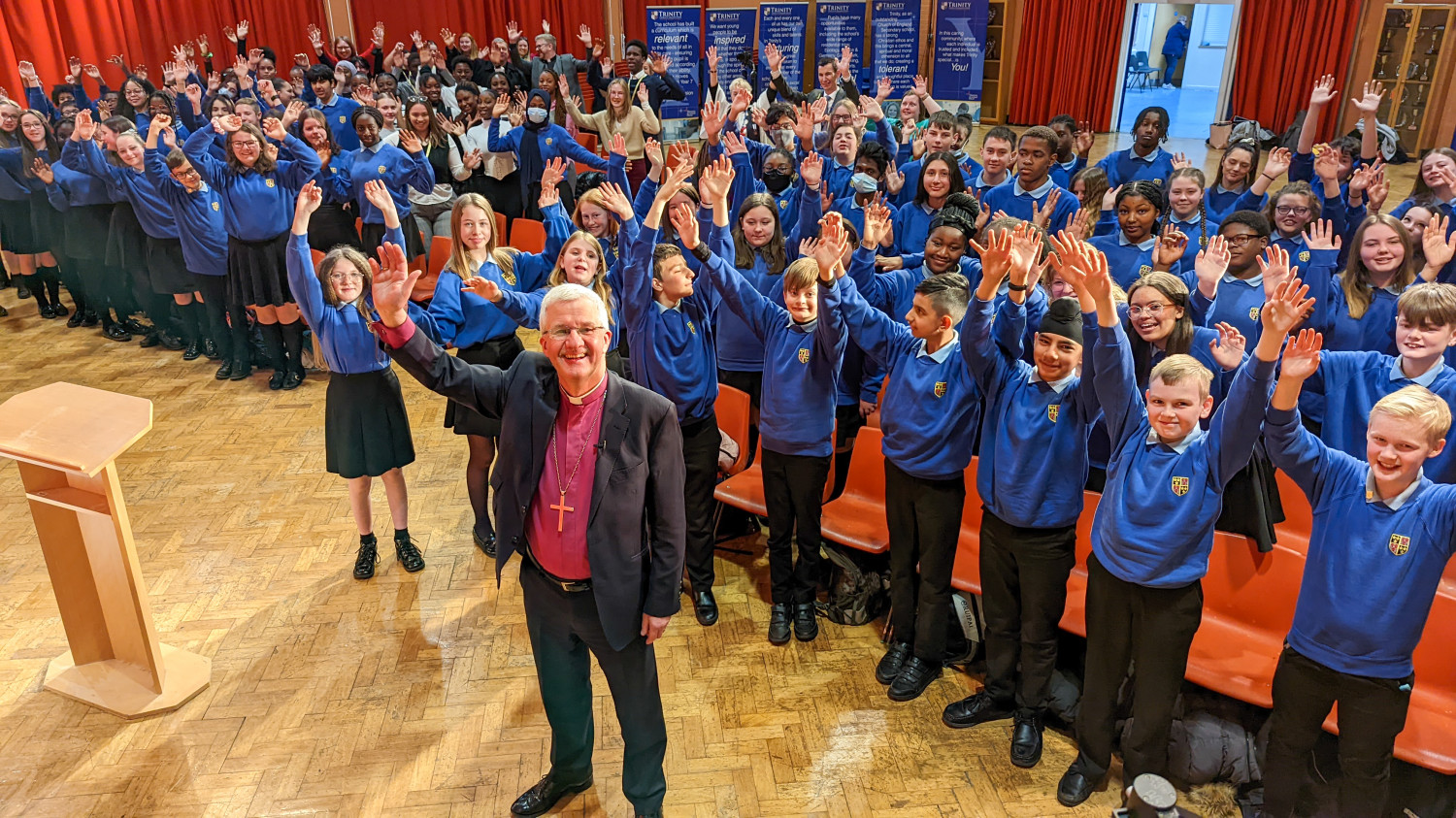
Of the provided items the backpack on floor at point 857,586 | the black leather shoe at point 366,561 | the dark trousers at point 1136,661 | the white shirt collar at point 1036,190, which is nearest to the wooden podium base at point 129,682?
the black leather shoe at point 366,561

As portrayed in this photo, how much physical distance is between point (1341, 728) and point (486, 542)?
357 centimetres

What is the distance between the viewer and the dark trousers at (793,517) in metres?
3.82

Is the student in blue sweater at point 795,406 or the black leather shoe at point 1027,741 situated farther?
the student in blue sweater at point 795,406

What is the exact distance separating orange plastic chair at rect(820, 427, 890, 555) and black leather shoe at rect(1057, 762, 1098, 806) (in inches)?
45.8

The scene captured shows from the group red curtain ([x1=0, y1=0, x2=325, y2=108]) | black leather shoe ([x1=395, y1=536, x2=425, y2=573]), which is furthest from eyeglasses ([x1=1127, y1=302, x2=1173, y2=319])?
red curtain ([x1=0, y1=0, x2=325, y2=108])

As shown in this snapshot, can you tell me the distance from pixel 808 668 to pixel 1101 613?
4.24 ft

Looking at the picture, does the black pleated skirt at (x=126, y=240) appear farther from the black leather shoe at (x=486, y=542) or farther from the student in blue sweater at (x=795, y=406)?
the student in blue sweater at (x=795, y=406)

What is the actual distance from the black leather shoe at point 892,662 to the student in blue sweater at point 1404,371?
1794 millimetres

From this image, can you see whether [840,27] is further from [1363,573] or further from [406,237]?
[1363,573]

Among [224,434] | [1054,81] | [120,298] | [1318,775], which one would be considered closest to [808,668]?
[1318,775]

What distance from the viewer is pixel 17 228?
8.08 m

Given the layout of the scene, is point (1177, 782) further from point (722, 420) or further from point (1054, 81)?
point (1054, 81)

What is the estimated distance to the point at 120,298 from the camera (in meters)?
7.92

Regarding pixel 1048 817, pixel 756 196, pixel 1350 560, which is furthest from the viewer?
pixel 756 196
